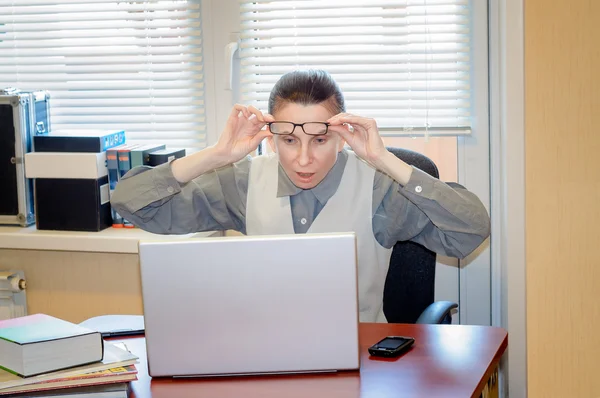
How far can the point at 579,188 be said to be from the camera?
1299 millimetres

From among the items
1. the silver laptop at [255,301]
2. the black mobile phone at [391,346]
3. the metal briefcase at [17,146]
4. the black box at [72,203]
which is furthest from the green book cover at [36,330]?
the metal briefcase at [17,146]

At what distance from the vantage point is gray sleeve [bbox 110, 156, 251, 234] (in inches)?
78.8

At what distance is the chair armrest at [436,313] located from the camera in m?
1.91

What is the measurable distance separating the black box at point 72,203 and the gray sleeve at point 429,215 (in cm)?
106

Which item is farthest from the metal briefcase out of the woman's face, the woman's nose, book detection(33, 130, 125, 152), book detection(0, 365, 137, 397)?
book detection(0, 365, 137, 397)

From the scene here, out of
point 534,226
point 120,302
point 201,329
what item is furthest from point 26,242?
point 534,226

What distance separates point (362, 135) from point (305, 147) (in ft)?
0.50

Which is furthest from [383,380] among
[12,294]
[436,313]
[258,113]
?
[12,294]

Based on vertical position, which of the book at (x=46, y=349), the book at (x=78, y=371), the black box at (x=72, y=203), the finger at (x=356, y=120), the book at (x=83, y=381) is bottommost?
the book at (x=83, y=381)

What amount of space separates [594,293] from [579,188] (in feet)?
0.59

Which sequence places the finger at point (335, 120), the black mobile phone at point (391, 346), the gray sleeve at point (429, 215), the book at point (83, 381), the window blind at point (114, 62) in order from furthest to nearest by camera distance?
the window blind at point (114, 62), the gray sleeve at point (429, 215), the finger at point (335, 120), the black mobile phone at point (391, 346), the book at point (83, 381)

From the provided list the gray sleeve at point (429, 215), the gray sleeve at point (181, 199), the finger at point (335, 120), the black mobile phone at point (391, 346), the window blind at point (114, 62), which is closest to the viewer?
the black mobile phone at point (391, 346)

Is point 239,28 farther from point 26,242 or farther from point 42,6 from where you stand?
point 26,242

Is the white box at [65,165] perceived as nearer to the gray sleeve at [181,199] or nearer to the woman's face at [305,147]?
the gray sleeve at [181,199]
